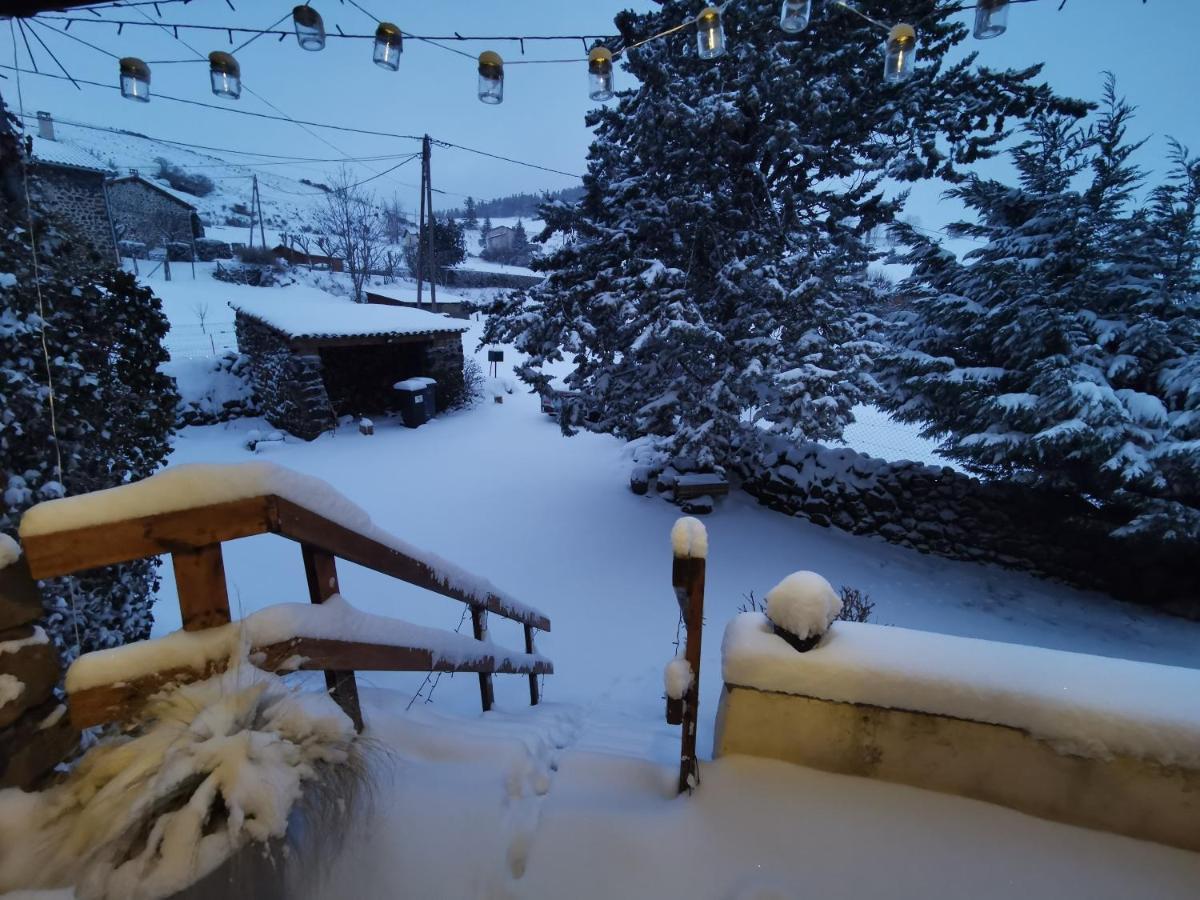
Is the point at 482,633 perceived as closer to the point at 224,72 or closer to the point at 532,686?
the point at 532,686

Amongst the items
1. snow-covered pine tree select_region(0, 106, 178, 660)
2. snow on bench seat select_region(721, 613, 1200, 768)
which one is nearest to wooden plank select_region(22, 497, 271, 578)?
snow on bench seat select_region(721, 613, 1200, 768)

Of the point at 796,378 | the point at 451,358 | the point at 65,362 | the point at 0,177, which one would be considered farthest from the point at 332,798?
the point at 451,358

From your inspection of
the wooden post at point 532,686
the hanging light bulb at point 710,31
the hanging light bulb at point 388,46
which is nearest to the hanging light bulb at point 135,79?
the hanging light bulb at point 388,46

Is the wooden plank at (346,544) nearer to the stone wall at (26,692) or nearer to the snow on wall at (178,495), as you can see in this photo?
the snow on wall at (178,495)

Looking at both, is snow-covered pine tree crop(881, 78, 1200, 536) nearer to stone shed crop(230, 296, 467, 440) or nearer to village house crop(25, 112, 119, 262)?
stone shed crop(230, 296, 467, 440)

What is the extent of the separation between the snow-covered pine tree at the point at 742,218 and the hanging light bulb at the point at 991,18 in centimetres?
262

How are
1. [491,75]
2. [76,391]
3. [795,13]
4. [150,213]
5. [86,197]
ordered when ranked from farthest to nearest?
1. [150,213]
2. [86,197]
3. [491,75]
4. [795,13]
5. [76,391]

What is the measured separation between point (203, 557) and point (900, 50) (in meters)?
4.72

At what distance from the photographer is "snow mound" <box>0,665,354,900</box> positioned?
910mm

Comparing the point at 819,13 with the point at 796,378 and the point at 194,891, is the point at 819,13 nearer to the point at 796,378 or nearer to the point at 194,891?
the point at 796,378

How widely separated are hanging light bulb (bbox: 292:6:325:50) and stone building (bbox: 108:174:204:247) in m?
31.3

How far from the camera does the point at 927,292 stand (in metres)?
6.30

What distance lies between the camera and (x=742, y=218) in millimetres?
6664

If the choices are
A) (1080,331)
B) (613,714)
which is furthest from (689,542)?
(1080,331)
